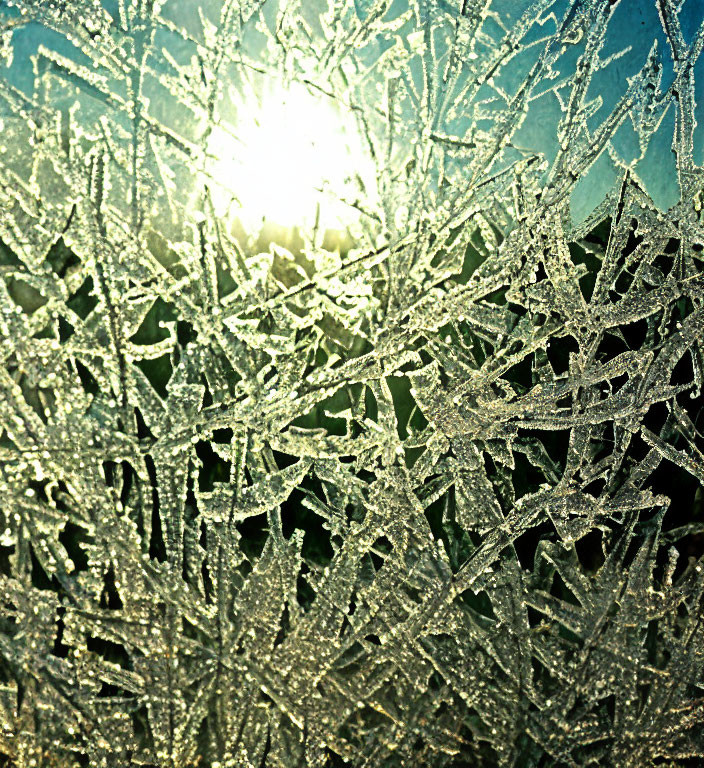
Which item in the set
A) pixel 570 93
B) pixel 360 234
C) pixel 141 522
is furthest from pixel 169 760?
pixel 570 93

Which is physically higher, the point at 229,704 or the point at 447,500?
the point at 447,500

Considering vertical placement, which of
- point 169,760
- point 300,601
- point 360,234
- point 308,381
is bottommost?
point 169,760

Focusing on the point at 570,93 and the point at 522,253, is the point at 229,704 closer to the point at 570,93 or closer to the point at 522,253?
the point at 522,253

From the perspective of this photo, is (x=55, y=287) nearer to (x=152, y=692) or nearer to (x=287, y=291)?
(x=287, y=291)

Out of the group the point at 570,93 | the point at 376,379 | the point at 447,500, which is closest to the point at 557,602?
the point at 447,500

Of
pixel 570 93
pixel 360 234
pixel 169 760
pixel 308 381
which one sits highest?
pixel 570 93

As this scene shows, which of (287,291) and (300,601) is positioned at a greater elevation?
(287,291)
